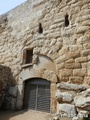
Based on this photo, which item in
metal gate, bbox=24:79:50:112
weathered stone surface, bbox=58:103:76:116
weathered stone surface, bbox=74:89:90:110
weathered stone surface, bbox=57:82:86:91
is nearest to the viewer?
weathered stone surface, bbox=74:89:90:110

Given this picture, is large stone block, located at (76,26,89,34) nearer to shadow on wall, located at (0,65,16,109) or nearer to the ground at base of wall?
the ground at base of wall

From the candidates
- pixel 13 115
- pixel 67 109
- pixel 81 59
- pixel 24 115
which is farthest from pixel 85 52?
pixel 13 115

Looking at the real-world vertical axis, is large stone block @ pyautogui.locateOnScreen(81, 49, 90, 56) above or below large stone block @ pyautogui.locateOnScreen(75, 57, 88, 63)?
above

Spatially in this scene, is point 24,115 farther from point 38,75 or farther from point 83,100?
point 83,100

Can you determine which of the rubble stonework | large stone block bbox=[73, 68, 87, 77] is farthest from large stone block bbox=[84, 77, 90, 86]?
large stone block bbox=[73, 68, 87, 77]

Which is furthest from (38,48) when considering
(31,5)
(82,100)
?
(82,100)

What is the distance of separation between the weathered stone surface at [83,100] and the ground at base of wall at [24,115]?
810 millimetres

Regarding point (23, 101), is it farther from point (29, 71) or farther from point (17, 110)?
point (29, 71)

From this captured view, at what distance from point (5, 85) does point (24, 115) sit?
1.42 metres

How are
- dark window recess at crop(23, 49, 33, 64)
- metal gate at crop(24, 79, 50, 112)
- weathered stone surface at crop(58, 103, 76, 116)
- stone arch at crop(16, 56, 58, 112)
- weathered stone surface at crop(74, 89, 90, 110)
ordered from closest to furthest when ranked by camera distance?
weathered stone surface at crop(74, 89, 90, 110), weathered stone surface at crop(58, 103, 76, 116), stone arch at crop(16, 56, 58, 112), metal gate at crop(24, 79, 50, 112), dark window recess at crop(23, 49, 33, 64)

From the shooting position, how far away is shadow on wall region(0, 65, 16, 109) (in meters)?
5.44

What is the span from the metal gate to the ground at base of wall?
22 cm

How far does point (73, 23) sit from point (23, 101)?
2876 mm

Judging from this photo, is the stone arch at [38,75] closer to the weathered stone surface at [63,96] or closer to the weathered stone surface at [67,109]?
the weathered stone surface at [63,96]
